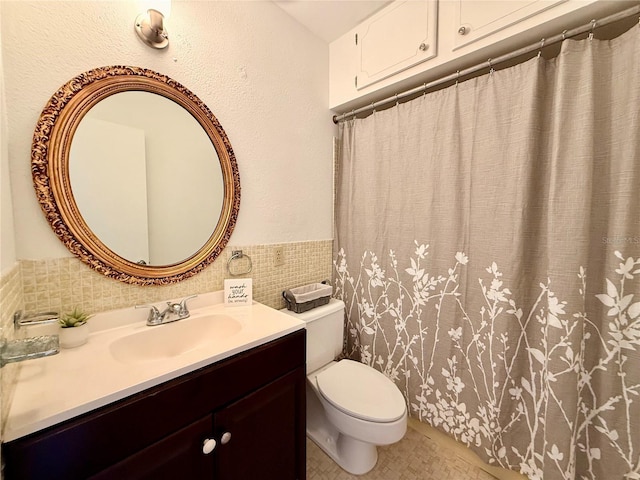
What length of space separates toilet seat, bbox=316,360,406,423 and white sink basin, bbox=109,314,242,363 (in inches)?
23.8

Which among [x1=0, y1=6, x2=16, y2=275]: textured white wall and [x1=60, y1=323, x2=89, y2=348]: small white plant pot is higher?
[x1=0, y1=6, x2=16, y2=275]: textured white wall

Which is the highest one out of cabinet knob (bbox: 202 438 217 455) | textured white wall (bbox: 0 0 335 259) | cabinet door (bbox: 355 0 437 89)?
cabinet door (bbox: 355 0 437 89)

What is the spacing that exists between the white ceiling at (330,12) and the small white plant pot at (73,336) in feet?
5.98

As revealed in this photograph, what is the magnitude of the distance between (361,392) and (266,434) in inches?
21.1

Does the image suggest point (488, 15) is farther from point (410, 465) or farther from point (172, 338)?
point (410, 465)

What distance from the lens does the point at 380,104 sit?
1.55 meters

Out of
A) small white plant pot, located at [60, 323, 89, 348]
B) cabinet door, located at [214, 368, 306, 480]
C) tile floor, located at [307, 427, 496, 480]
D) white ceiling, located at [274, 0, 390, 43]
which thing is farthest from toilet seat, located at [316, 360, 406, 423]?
white ceiling, located at [274, 0, 390, 43]

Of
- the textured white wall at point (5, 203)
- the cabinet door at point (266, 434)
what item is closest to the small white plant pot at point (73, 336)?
the textured white wall at point (5, 203)

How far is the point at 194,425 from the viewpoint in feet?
2.38

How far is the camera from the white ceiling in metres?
1.37

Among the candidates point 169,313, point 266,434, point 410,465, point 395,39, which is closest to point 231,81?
point 395,39

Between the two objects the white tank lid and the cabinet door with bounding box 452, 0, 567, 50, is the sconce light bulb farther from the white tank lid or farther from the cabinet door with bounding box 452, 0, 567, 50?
the white tank lid

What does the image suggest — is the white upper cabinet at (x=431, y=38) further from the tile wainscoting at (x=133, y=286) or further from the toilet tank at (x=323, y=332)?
the toilet tank at (x=323, y=332)

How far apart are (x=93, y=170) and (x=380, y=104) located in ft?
4.91
